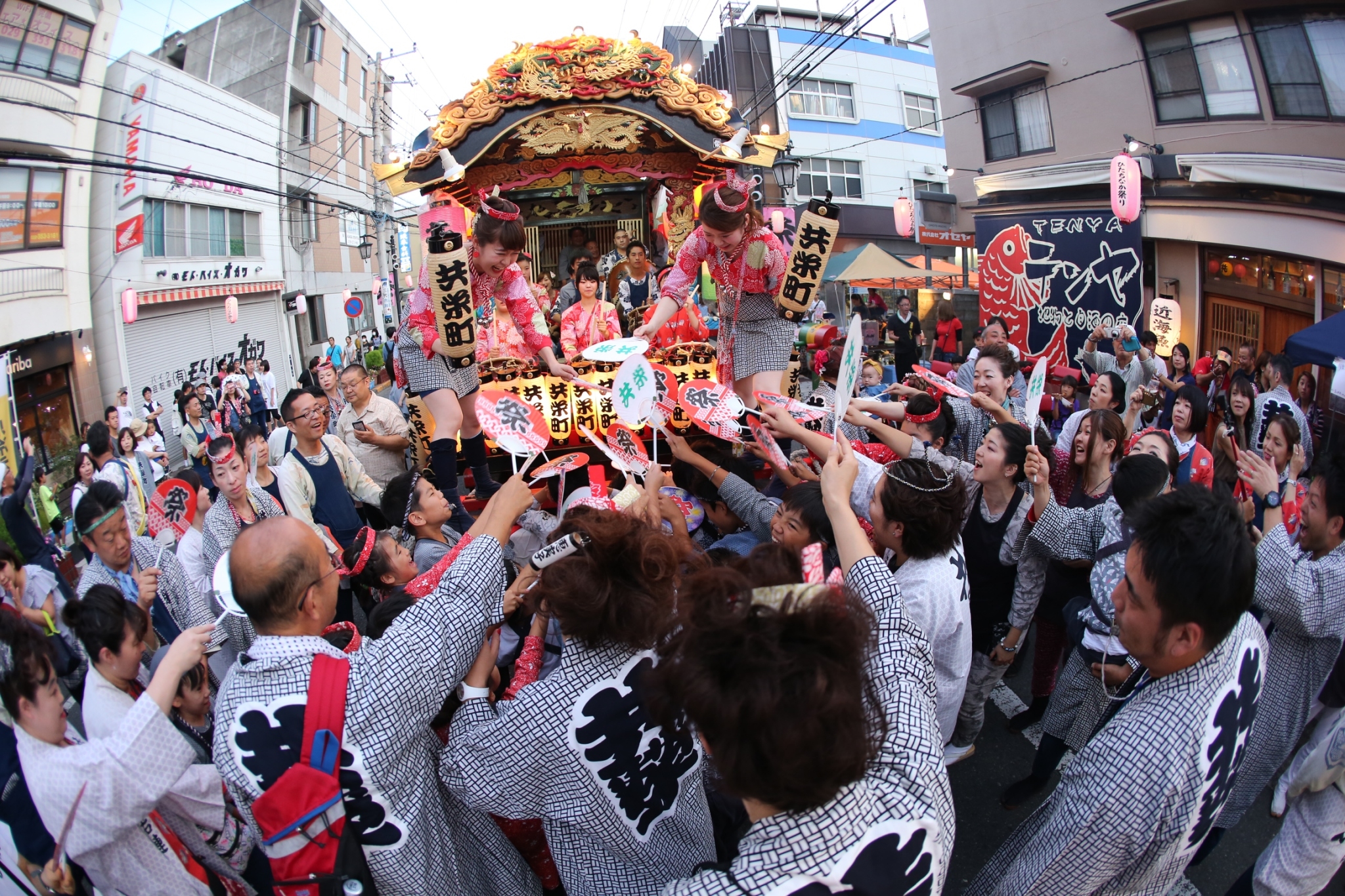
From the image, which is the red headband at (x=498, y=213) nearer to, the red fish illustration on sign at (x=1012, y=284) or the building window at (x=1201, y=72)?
the red fish illustration on sign at (x=1012, y=284)

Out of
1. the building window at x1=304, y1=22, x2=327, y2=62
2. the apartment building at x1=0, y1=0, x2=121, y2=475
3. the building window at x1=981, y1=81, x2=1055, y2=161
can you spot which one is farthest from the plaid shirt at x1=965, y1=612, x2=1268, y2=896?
the building window at x1=304, y1=22, x2=327, y2=62

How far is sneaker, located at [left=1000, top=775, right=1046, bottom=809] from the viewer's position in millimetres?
3305

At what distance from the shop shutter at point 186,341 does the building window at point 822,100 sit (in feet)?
59.7

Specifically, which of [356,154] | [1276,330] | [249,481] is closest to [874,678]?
[249,481]

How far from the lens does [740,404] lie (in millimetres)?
4016

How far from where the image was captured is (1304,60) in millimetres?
8656

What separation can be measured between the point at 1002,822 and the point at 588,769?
229 cm

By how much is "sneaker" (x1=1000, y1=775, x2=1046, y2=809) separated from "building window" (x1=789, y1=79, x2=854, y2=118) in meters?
25.5

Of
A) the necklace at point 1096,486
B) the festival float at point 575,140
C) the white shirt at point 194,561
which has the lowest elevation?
the necklace at point 1096,486

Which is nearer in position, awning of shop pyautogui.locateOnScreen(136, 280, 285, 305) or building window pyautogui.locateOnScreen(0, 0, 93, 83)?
building window pyautogui.locateOnScreen(0, 0, 93, 83)

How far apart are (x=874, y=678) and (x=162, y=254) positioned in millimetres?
20040

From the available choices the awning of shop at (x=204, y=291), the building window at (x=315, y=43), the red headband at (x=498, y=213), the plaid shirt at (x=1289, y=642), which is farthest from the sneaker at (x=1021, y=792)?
the building window at (x=315, y=43)

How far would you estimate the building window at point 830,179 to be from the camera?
2623 cm

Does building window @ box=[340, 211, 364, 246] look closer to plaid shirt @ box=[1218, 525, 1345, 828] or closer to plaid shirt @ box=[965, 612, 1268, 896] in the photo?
plaid shirt @ box=[1218, 525, 1345, 828]
